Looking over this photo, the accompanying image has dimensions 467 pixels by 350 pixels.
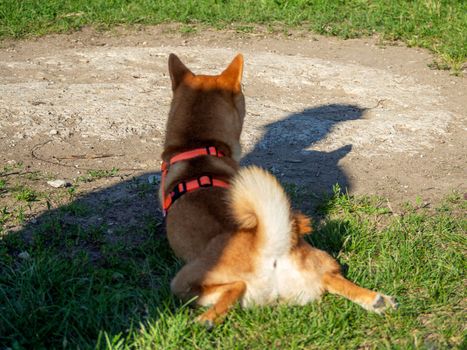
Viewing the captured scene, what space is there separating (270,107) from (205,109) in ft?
7.72

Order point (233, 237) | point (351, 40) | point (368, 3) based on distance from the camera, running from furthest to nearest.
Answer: point (368, 3)
point (351, 40)
point (233, 237)

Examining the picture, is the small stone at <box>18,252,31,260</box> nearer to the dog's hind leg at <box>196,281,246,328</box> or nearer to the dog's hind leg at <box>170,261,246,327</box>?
the dog's hind leg at <box>170,261,246,327</box>

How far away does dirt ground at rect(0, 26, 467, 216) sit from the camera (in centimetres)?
525

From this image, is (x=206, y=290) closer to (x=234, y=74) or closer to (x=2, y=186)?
(x=234, y=74)

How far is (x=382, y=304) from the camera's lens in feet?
10.9

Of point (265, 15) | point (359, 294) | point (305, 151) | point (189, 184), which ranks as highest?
point (189, 184)

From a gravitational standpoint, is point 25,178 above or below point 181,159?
below

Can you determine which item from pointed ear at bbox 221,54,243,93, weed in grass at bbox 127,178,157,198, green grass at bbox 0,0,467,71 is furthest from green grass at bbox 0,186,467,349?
green grass at bbox 0,0,467,71

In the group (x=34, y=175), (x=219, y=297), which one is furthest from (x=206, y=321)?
(x=34, y=175)

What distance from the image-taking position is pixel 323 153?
561 cm

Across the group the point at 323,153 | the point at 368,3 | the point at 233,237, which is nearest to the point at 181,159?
the point at 233,237

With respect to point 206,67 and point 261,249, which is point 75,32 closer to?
point 206,67

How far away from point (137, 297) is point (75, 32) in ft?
18.3

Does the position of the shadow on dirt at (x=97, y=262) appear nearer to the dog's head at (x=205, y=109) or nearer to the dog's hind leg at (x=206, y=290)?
the dog's hind leg at (x=206, y=290)
